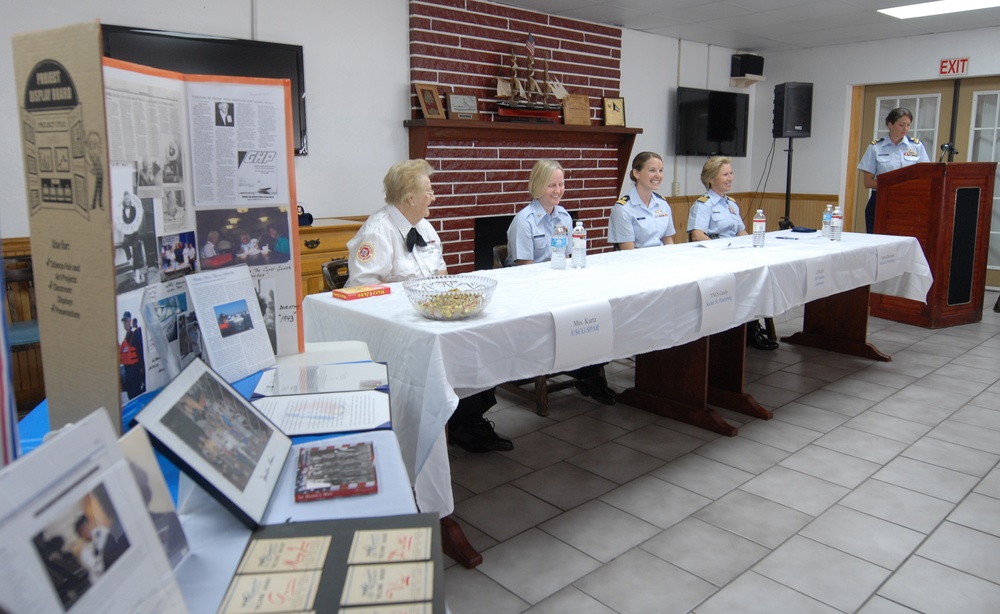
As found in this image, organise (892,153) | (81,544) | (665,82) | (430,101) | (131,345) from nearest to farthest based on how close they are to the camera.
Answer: (81,544), (131,345), (430,101), (892,153), (665,82)

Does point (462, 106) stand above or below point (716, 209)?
above

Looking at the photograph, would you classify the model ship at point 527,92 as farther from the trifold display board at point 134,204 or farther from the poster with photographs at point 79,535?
the poster with photographs at point 79,535

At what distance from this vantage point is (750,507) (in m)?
2.48

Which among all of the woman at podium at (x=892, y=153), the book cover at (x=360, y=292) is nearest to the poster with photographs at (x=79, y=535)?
the book cover at (x=360, y=292)

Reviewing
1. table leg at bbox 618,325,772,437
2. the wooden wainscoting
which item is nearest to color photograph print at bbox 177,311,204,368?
table leg at bbox 618,325,772,437

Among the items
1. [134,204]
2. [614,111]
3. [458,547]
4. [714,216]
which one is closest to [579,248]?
[458,547]

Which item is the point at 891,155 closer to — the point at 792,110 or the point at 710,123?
the point at 792,110

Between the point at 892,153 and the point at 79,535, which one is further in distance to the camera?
the point at 892,153

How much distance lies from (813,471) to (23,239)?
3792mm

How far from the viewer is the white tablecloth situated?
6.59 feet

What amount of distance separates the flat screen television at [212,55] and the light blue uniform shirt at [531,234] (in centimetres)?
123

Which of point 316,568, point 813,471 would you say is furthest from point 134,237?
point 813,471

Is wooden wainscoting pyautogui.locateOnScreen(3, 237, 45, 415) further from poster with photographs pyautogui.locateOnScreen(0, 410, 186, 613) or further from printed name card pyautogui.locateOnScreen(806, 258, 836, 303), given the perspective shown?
printed name card pyautogui.locateOnScreen(806, 258, 836, 303)

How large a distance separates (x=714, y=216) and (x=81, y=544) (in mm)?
4341
